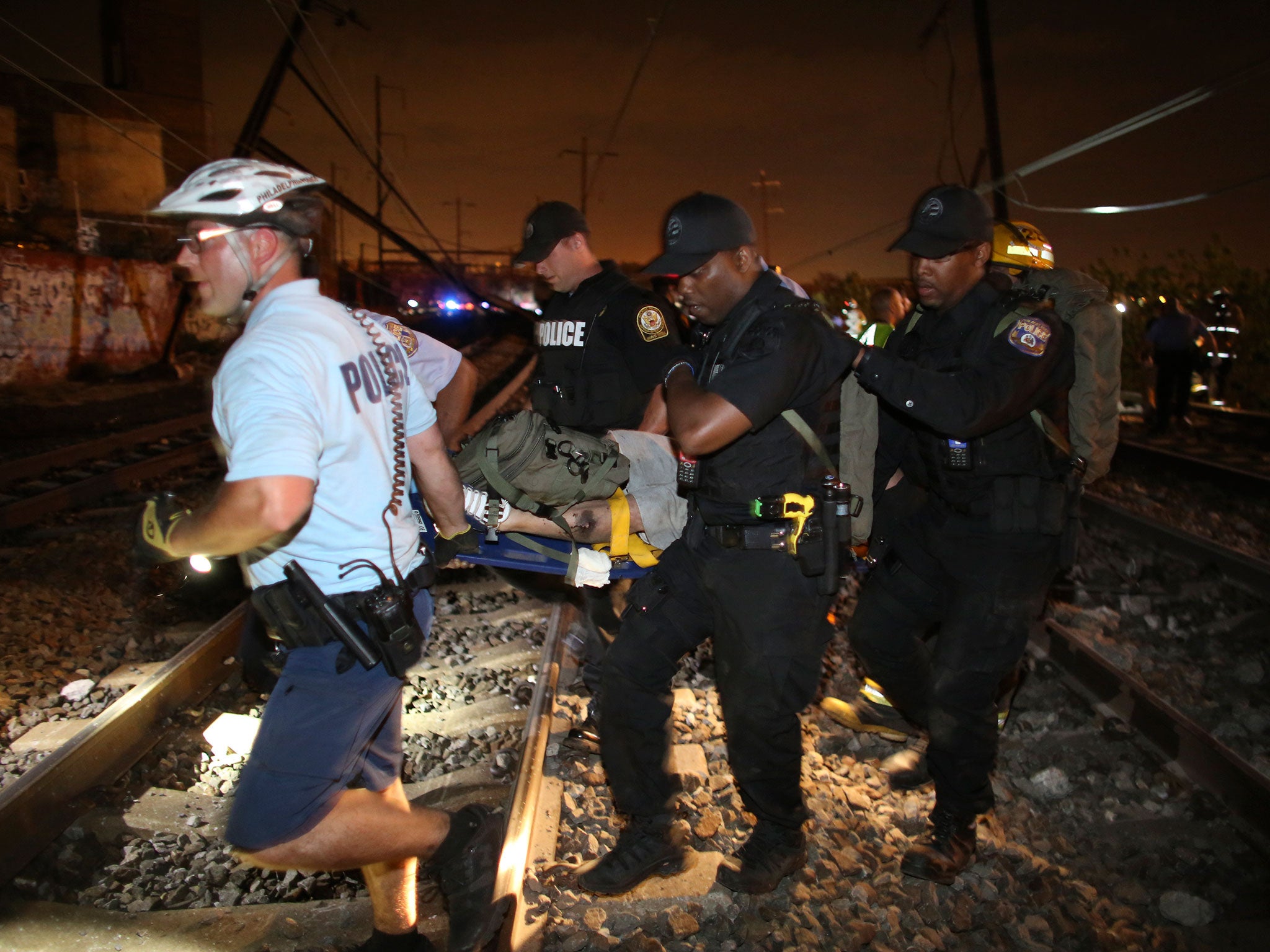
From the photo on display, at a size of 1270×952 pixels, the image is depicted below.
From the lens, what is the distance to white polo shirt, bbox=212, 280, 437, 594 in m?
2.03

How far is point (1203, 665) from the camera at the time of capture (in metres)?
5.29

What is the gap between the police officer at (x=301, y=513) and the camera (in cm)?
204

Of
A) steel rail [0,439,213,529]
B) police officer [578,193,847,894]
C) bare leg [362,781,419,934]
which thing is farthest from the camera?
steel rail [0,439,213,529]

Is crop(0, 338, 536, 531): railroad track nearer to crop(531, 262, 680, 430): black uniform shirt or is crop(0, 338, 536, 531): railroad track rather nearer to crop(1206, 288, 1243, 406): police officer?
crop(531, 262, 680, 430): black uniform shirt

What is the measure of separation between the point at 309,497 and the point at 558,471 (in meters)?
1.36

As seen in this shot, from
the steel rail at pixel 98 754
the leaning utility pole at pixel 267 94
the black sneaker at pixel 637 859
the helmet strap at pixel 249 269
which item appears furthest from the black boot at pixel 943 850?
the leaning utility pole at pixel 267 94

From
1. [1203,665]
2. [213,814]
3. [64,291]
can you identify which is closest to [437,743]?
[213,814]

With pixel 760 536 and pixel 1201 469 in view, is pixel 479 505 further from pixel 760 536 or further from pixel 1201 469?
pixel 1201 469

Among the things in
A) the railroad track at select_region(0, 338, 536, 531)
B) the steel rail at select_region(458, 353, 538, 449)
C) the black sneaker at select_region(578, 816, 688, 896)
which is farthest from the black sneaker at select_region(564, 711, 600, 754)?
the steel rail at select_region(458, 353, 538, 449)

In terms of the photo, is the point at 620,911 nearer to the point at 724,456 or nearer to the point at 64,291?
the point at 724,456

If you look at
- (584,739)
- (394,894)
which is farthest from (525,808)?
(584,739)

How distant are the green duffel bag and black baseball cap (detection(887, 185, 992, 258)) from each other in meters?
1.33

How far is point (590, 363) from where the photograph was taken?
165 inches

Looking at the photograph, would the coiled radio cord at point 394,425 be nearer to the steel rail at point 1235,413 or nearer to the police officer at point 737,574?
the police officer at point 737,574
